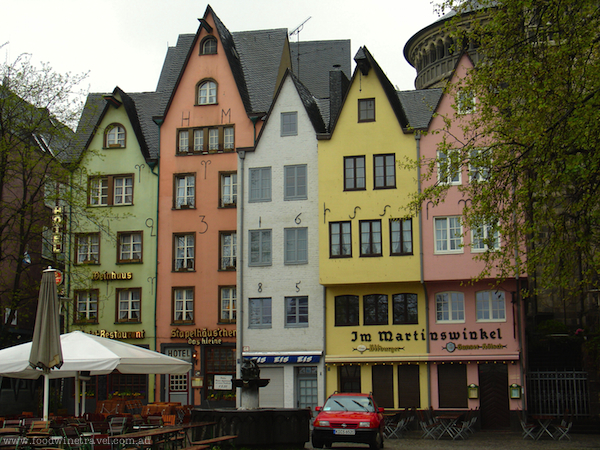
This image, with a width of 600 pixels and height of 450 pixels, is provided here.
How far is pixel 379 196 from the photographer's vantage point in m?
34.7

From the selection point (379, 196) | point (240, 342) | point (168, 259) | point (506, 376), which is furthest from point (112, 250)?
point (506, 376)

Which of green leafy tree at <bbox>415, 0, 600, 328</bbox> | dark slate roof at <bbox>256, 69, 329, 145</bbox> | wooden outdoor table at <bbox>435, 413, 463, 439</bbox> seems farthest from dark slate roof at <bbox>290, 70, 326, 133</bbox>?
green leafy tree at <bbox>415, 0, 600, 328</bbox>

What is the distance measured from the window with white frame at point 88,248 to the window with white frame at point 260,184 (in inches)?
338

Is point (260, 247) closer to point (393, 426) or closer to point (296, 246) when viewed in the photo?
point (296, 246)

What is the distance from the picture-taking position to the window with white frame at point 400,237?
111ft

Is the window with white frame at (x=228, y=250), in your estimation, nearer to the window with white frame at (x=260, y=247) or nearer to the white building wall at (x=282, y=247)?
the white building wall at (x=282, y=247)

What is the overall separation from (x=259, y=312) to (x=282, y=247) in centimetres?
311

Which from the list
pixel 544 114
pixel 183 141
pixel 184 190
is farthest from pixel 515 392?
pixel 183 141

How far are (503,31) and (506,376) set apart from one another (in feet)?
58.2

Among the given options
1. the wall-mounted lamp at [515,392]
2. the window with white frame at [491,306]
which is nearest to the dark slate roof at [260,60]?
the window with white frame at [491,306]

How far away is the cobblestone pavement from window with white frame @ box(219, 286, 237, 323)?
36.4 ft

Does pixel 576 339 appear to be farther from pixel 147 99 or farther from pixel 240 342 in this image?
pixel 147 99

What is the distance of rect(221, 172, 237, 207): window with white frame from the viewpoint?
38750mm

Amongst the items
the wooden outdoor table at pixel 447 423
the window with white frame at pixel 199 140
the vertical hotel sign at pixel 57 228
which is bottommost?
the wooden outdoor table at pixel 447 423
